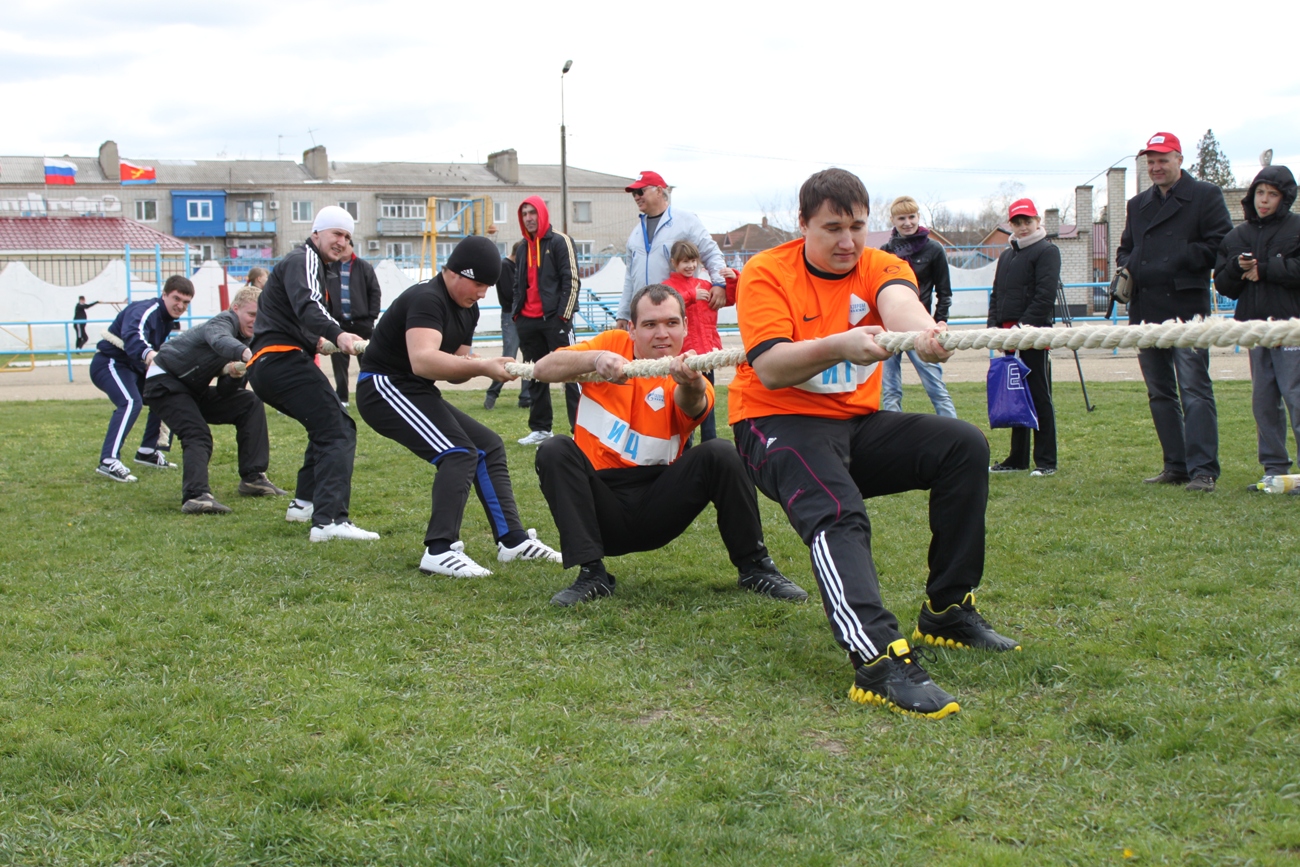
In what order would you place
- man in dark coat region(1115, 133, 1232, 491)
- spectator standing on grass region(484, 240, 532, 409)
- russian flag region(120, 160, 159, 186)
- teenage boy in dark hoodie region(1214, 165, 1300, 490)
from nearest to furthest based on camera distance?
1. teenage boy in dark hoodie region(1214, 165, 1300, 490)
2. man in dark coat region(1115, 133, 1232, 491)
3. spectator standing on grass region(484, 240, 532, 409)
4. russian flag region(120, 160, 159, 186)

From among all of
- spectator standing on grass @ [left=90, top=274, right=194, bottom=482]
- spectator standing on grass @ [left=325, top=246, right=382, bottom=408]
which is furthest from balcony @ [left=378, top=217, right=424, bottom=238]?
spectator standing on grass @ [left=325, top=246, right=382, bottom=408]

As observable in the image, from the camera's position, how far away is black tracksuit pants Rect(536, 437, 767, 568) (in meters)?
4.82

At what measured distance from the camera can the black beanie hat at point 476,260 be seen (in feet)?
17.9

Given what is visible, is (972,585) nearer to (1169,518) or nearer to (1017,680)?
(1017,680)

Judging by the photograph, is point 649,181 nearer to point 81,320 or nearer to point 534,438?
point 534,438

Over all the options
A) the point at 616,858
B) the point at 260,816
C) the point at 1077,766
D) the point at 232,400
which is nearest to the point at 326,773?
the point at 260,816

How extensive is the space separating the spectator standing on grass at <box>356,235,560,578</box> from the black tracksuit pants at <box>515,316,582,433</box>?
375cm

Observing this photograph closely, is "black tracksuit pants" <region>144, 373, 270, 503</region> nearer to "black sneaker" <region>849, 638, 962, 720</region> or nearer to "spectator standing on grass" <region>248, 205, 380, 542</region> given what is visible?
"spectator standing on grass" <region>248, 205, 380, 542</region>

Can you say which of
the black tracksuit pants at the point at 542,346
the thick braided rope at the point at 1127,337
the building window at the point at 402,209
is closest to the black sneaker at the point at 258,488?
the black tracksuit pants at the point at 542,346

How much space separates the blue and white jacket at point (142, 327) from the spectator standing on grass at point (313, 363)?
2649 millimetres

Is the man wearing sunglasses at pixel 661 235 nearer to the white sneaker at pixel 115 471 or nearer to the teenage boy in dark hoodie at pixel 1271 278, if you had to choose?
the teenage boy in dark hoodie at pixel 1271 278

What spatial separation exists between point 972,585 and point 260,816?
2440 millimetres

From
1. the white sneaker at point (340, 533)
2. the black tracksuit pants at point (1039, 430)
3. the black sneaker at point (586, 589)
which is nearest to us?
the black sneaker at point (586, 589)

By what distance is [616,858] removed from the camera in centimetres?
255
